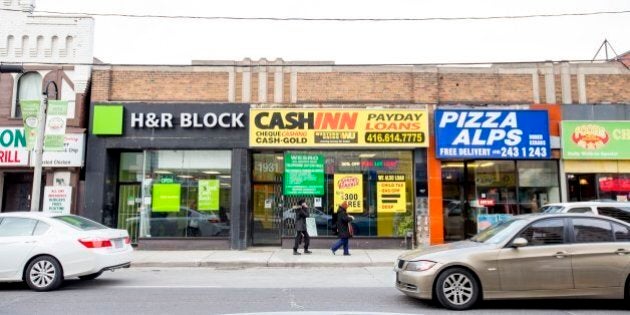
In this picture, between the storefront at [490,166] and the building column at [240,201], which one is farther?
the storefront at [490,166]

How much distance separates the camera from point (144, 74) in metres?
17.3

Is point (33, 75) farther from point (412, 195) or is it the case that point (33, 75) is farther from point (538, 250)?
point (538, 250)

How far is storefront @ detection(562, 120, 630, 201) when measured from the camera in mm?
16891

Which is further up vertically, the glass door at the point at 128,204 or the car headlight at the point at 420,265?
the glass door at the point at 128,204

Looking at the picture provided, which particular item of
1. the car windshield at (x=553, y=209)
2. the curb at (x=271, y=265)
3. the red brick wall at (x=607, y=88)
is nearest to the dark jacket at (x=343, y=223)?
the curb at (x=271, y=265)

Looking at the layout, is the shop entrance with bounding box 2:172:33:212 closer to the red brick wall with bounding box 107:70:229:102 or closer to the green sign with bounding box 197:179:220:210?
the red brick wall with bounding box 107:70:229:102

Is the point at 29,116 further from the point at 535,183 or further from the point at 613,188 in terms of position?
the point at 613,188

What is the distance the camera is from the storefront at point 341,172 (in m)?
16.9

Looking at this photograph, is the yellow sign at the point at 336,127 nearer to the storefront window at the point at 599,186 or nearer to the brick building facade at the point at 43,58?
the storefront window at the point at 599,186

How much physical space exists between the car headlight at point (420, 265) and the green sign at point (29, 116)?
1244 cm

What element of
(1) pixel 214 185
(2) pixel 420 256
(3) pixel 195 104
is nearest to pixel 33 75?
(3) pixel 195 104

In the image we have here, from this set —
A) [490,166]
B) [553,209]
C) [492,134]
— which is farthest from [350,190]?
[553,209]

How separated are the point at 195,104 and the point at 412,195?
25.9 feet

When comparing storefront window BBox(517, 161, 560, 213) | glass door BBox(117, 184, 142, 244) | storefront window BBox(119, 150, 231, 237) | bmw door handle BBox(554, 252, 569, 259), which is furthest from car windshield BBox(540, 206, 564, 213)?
glass door BBox(117, 184, 142, 244)
